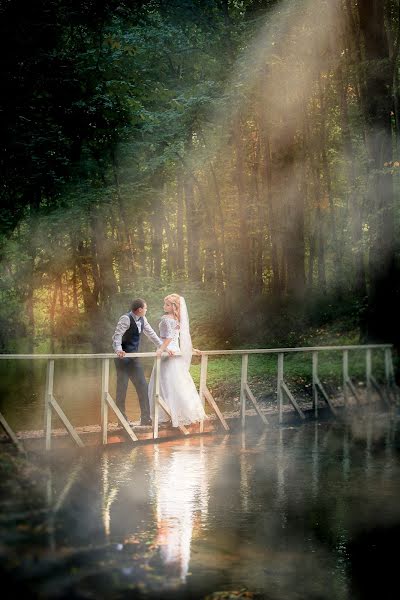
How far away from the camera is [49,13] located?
37.5ft

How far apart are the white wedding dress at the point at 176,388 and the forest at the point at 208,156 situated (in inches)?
112

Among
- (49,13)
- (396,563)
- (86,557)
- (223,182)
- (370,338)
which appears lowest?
(396,563)

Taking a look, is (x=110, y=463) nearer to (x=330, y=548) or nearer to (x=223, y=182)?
(x=330, y=548)

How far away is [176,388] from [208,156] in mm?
24237

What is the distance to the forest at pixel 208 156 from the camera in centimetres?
1230

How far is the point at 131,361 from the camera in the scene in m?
14.9

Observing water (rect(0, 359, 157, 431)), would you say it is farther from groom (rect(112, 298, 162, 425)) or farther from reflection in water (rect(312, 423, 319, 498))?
reflection in water (rect(312, 423, 319, 498))

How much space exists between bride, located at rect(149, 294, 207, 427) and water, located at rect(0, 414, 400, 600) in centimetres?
114

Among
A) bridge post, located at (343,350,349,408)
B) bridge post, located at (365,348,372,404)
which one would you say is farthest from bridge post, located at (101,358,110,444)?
bridge post, located at (365,348,372,404)

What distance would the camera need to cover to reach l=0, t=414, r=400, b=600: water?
5.30 m

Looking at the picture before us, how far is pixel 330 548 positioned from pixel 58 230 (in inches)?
1264

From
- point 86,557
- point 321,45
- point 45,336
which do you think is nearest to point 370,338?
point 321,45

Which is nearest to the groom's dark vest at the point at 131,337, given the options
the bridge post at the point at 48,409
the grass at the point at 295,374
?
the bridge post at the point at 48,409

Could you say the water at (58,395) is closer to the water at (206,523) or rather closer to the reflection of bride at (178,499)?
the reflection of bride at (178,499)
